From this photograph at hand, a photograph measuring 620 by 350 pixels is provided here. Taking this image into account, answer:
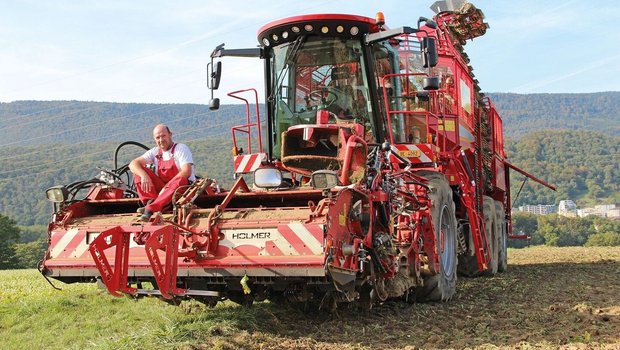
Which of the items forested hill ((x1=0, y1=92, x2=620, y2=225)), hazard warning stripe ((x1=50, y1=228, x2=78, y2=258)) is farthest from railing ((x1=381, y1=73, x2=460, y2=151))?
forested hill ((x1=0, y1=92, x2=620, y2=225))

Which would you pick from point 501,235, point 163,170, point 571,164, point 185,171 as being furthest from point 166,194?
point 571,164

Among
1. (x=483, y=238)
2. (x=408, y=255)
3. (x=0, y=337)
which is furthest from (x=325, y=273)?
(x=483, y=238)

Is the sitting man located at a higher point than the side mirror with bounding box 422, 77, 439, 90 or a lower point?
lower

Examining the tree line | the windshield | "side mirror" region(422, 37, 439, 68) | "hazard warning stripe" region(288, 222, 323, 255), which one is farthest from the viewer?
the tree line

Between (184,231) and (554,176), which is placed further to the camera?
(554,176)

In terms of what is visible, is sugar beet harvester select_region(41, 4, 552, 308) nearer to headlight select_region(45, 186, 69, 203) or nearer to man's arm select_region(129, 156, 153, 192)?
headlight select_region(45, 186, 69, 203)

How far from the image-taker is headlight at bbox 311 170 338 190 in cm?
573

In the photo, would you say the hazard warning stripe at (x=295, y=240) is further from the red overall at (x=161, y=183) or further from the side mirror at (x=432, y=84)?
the side mirror at (x=432, y=84)

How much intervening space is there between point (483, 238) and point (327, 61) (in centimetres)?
404

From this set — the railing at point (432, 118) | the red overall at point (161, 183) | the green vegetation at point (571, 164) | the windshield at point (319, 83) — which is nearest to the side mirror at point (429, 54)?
the railing at point (432, 118)

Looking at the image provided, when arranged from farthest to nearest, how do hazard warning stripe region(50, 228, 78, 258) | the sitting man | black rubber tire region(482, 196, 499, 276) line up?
black rubber tire region(482, 196, 499, 276) < the sitting man < hazard warning stripe region(50, 228, 78, 258)

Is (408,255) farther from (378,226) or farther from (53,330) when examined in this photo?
(53,330)

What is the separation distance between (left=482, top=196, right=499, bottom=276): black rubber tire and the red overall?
607cm

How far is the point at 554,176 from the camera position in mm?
96500
